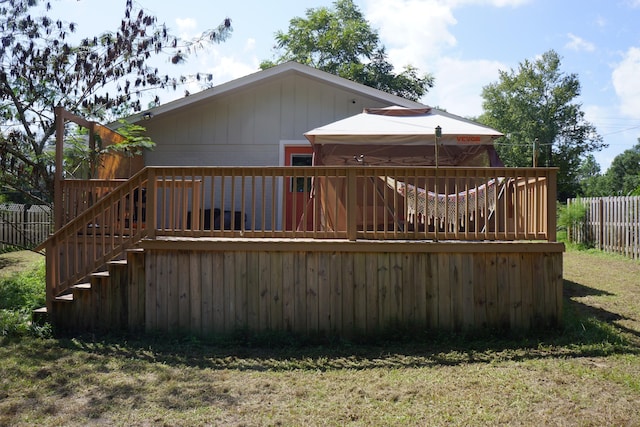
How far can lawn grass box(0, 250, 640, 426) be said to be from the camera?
3379 mm

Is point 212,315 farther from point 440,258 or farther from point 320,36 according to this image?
point 320,36

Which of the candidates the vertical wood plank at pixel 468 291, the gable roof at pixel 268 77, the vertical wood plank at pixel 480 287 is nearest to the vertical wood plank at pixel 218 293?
the vertical wood plank at pixel 468 291

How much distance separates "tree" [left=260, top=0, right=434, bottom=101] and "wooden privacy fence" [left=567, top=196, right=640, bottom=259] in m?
12.2

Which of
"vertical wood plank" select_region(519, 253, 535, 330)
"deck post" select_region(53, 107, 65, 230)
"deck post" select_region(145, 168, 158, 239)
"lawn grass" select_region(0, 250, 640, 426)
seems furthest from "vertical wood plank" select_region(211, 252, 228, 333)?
"vertical wood plank" select_region(519, 253, 535, 330)

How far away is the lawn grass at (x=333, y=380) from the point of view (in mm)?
3379

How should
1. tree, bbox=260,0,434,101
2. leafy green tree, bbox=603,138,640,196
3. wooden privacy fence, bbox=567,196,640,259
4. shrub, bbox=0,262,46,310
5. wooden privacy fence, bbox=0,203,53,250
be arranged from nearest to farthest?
shrub, bbox=0,262,46,310, wooden privacy fence, bbox=567,196,640,259, wooden privacy fence, bbox=0,203,53,250, tree, bbox=260,0,434,101, leafy green tree, bbox=603,138,640,196

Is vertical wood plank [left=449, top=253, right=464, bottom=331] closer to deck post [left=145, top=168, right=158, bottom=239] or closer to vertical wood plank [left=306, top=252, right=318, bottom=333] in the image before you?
vertical wood plank [left=306, top=252, right=318, bottom=333]

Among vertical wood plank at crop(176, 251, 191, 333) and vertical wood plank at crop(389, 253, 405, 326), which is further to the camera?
vertical wood plank at crop(176, 251, 191, 333)

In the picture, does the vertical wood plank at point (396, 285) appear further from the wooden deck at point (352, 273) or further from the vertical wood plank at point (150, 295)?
the vertical wood plank at point (150, 295)

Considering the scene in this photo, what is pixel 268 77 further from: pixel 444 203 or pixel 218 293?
pixel 218 293

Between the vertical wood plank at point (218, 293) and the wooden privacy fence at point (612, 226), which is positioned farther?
the wooden privacy fence at point (612, 226)

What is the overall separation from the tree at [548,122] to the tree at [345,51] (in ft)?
37.9

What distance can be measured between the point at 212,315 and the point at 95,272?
1.56m

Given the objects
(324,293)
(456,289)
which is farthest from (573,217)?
(324,293)
